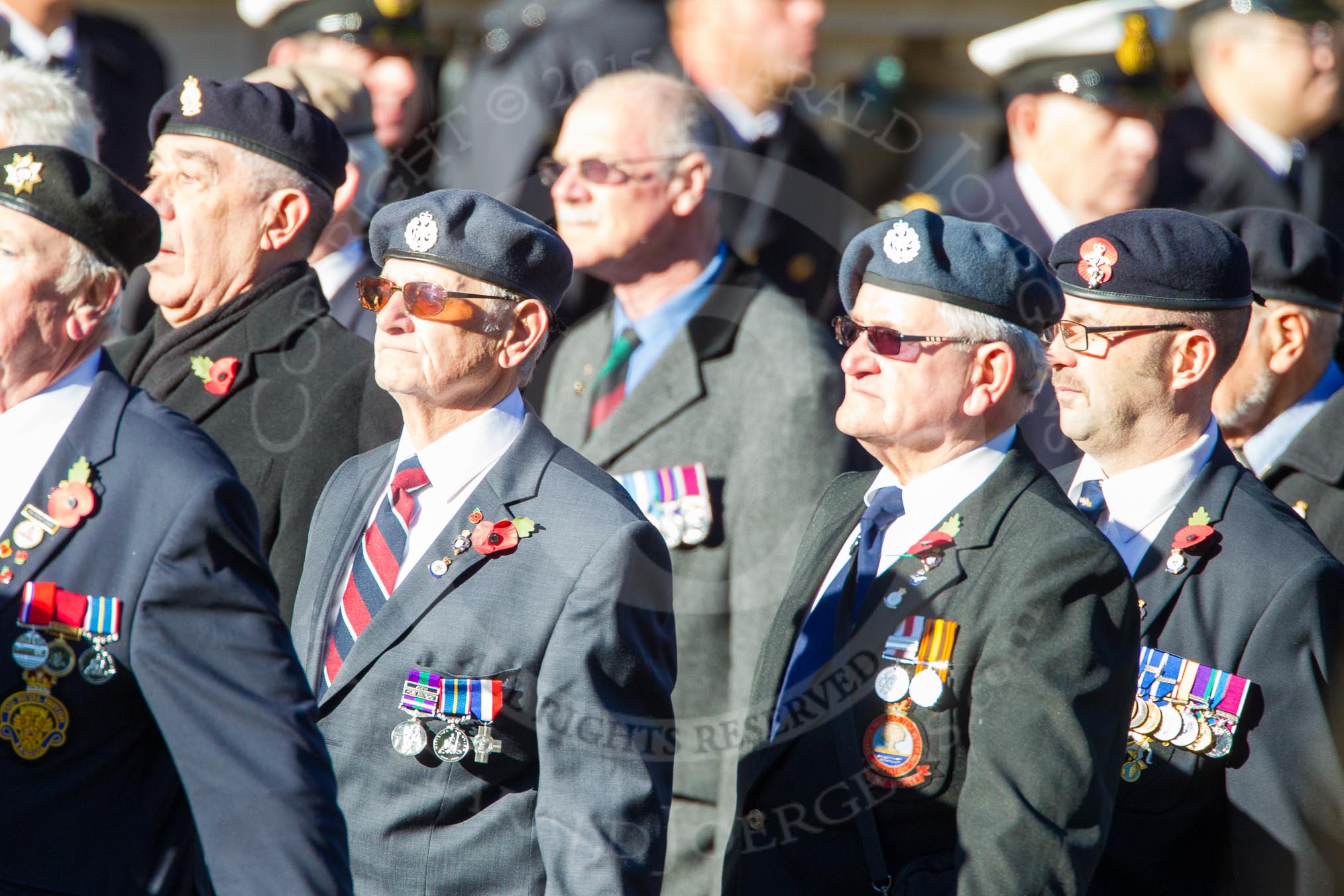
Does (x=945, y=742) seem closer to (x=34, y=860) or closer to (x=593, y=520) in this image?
(x=593, y=520)

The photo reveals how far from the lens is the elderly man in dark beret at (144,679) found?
2926 millimetres

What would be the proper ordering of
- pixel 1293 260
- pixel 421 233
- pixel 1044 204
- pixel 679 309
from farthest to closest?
1. pixel 1044 204
2. pixel 679 309
3. pixel 1293 260
4. pixel 421 233

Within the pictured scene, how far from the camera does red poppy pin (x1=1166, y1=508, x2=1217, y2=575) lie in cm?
385

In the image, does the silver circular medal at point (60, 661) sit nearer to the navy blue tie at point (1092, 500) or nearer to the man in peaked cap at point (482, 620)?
the man in peaked cap at point (482, 620)

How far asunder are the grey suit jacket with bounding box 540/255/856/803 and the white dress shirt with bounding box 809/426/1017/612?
42.3 inches

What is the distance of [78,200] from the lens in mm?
3371

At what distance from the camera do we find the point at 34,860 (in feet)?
9.91

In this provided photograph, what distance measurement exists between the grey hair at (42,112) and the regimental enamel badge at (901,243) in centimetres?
229

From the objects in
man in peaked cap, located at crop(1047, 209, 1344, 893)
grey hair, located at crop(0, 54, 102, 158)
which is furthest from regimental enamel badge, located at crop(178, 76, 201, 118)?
man in peaked cap, located at crop(1047, 209, 1344, 893)

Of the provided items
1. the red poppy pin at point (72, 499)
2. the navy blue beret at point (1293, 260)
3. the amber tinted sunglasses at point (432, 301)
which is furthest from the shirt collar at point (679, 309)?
the red poppy pin at point (72, 499)

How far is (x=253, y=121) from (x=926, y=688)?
7.64 feet

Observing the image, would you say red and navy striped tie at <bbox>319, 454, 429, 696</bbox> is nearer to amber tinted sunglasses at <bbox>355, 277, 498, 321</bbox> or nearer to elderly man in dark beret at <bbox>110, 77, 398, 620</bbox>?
amber tinted sunglasses at <bbox>355, 277, 498, 321</bbox>

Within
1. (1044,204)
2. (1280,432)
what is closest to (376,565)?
(1280,432)

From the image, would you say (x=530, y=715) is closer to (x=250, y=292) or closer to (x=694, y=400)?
(x=250, y=292)
